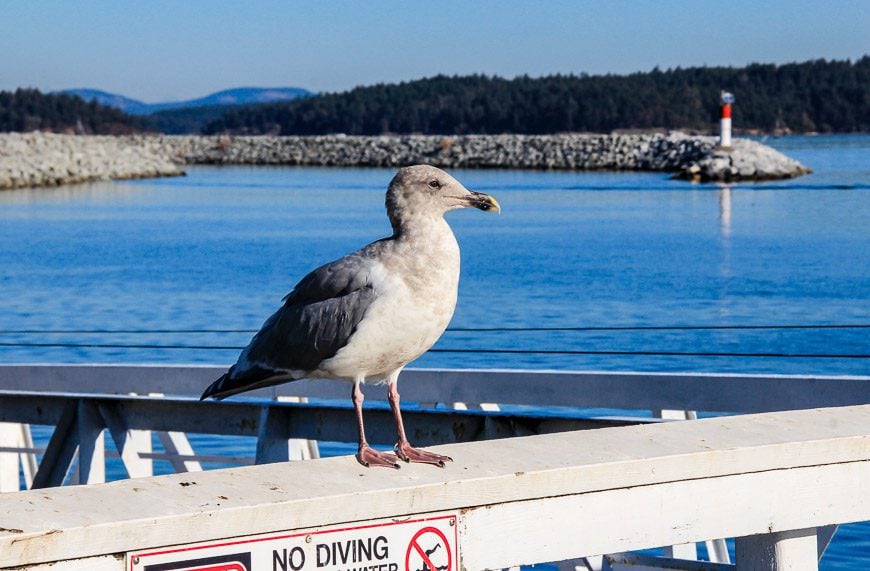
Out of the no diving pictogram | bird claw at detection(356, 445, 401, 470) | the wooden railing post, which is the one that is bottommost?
the wooden railing post

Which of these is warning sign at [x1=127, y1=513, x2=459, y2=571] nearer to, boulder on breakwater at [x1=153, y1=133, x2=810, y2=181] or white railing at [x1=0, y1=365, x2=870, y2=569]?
white railing at [x1=0, y1=365, x2=870, y2=569]

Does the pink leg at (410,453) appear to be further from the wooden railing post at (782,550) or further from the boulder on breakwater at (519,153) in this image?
the boulder on breakwater at (519,153)

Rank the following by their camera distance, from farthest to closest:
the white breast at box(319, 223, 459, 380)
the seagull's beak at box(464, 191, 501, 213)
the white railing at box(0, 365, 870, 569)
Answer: the white railing at box(0, 365, 870, 569)
the seagull's beak at box(464, 191, 501, 213)
the white breast at box(319, 223, 459, 380)

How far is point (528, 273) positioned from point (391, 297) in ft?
86.2

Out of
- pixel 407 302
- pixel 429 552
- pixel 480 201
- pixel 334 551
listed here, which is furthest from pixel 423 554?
pixel 480 201

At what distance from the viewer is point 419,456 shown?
2.62 m

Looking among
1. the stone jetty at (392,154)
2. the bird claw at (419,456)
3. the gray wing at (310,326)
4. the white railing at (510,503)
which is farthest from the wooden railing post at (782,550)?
the stone jetty at (392,154)

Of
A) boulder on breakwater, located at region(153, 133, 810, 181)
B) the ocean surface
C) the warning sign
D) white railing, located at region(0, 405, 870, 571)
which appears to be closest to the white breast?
white railing, located at region(0, 405, 870, 571)

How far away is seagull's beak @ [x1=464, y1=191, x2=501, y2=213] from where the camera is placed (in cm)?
314

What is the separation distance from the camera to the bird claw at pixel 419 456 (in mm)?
2488

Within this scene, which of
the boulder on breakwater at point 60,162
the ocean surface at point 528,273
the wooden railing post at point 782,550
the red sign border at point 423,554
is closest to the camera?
the red sign border at point 423,554

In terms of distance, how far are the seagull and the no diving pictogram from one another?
0.54 metres

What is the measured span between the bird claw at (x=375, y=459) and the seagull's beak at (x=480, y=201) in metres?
0.64

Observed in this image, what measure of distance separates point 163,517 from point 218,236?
124ft
